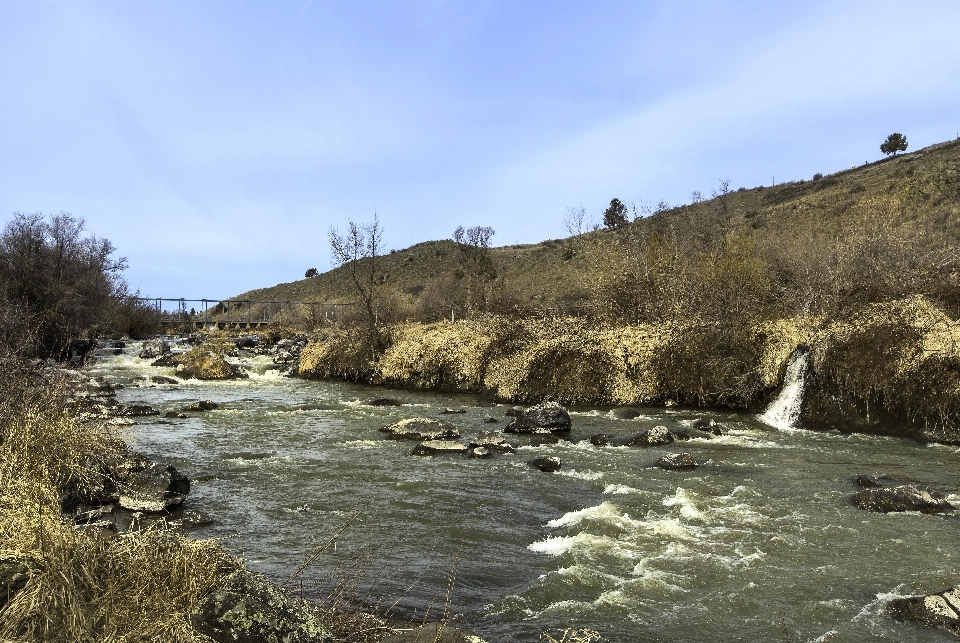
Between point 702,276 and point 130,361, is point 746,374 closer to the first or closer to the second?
point 702,276

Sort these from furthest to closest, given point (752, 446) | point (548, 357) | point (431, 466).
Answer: point (548, 357)
point (752, 446)
point (431, 466)

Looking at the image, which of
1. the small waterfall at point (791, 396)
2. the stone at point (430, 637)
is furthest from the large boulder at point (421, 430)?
the stone at point (430, 637)

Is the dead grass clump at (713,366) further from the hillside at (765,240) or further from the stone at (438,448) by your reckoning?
the stone at (438,448)

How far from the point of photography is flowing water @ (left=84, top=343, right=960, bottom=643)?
5.59 metres

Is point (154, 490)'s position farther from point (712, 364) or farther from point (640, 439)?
point (712, 364)

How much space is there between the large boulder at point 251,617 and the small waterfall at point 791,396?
1436 cm

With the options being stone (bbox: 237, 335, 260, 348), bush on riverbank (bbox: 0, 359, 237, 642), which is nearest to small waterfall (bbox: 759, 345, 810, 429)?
bush on riverbank (bbox: 0, 359, 237, 642)

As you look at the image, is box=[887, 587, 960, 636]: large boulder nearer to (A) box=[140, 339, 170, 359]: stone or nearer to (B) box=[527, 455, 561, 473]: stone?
(B) box=[527, 455, 561, 473]: stone

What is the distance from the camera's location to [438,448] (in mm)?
12328

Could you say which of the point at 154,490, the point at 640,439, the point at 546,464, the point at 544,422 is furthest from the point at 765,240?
the point at 154,490

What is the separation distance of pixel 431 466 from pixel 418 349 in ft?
42.3

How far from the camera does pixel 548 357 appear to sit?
1955 cm

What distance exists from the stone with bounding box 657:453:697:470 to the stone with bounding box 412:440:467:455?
3.73m

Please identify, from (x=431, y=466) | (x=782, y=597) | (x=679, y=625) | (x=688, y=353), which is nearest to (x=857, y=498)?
(x=782, y=597)
